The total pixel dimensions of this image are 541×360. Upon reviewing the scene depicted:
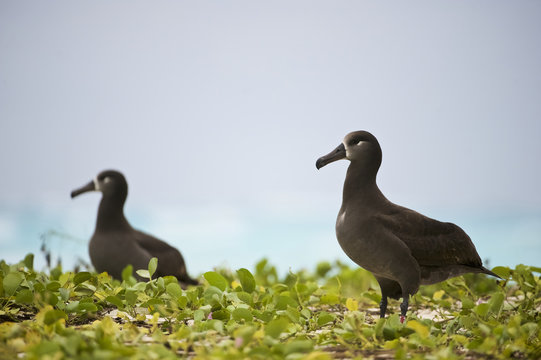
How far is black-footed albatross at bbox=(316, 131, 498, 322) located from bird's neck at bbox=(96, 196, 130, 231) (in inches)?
109

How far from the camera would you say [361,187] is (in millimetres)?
4152

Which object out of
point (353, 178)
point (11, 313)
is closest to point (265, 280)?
point (353, 178)

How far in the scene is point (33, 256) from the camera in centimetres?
519

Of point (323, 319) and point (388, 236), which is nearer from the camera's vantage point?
point (323, 319)

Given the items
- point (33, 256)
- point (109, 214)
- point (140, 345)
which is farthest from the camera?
point (109, 214)

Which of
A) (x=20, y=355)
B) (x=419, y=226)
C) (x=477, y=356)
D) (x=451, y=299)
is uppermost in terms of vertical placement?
(x=419, y=226)

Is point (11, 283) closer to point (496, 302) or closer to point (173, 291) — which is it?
point (173, 291)

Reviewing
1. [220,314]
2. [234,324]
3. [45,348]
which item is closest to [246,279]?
[220,314]

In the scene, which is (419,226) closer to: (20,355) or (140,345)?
(140,345)

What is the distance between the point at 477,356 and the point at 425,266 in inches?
46.1

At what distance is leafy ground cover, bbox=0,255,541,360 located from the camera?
270 centimetres

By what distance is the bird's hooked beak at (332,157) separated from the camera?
13.8 ft

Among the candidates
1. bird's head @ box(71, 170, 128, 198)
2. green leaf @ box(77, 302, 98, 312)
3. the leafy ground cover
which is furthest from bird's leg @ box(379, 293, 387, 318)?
bird's head @ box(71, 170, 128, 198)

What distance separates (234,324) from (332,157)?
1.45m
